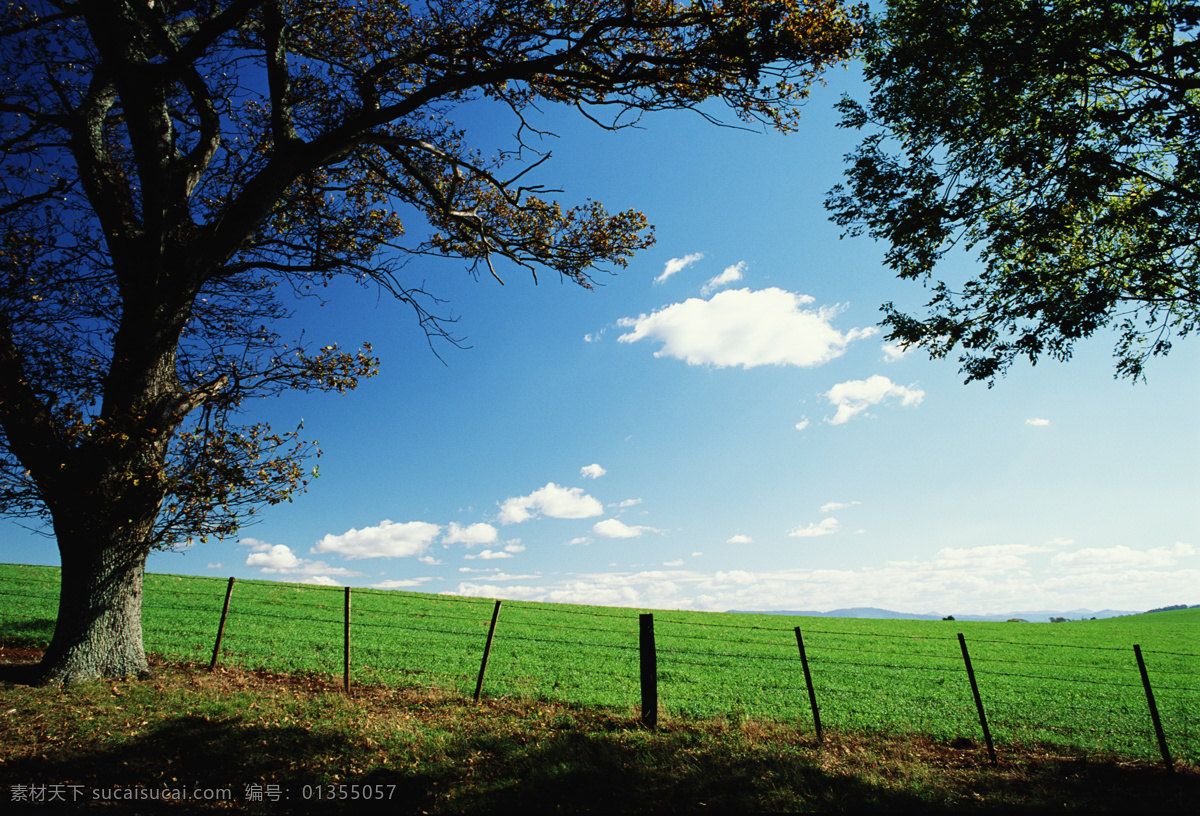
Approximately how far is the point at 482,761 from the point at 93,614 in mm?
7262

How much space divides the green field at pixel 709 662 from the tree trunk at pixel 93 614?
3.71 metres

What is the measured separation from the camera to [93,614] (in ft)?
29.9

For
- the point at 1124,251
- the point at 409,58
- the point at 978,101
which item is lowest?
the point at 1124,251

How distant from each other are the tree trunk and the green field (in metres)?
3.71

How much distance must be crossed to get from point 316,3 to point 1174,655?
4213cm

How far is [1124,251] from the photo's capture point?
451 inches

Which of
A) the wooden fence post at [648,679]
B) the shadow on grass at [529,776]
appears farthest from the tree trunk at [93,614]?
the wooden fence post at [648,679]

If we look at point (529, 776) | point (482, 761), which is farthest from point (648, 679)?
point (482, 761)

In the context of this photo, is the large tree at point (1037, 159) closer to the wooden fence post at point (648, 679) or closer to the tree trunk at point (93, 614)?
the wooden fence post at point (648, 679)

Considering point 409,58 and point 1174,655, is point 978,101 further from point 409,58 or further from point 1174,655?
point 1174,655

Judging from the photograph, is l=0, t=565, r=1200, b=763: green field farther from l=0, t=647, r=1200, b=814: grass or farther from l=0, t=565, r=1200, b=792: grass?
l=0, t=647, r=1200, b=814: grass

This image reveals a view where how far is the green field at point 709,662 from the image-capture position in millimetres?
11570

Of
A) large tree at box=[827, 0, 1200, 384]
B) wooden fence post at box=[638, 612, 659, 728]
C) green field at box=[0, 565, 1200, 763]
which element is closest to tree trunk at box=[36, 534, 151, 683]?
green field at box=[0, 565, 1200, 763]

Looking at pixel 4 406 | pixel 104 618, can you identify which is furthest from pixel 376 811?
pixel 4 406
